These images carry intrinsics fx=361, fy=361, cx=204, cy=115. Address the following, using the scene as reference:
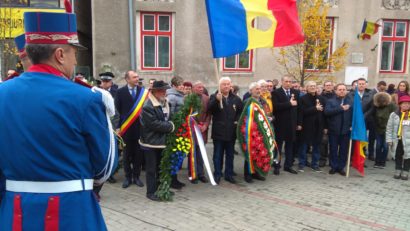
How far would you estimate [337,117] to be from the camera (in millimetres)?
7469

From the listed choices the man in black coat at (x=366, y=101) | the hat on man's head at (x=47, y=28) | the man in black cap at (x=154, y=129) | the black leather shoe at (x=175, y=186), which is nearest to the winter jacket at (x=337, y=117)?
the man in black coat at (x=366, y=101)

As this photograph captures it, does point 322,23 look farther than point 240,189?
Yes

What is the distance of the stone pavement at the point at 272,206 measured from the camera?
4.84 metres

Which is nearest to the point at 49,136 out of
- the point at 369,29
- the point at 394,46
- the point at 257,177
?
the point at 257,177

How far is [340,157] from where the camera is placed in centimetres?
760

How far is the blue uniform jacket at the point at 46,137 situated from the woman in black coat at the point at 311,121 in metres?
6.19

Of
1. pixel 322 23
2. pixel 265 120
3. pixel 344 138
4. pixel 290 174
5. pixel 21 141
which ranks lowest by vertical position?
pixel 290 174

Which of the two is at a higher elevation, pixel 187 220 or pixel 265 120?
pixel 265 120

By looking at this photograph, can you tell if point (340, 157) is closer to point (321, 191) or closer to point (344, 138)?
point (344, 138)

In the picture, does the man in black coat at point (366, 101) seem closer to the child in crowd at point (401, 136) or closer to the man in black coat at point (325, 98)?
the man in black coat at point (325, 98)

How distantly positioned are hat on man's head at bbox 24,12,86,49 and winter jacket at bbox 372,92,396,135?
7725 mm

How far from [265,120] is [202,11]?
1032 centimetres

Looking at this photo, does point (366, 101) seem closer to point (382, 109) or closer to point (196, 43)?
point (382, 109)

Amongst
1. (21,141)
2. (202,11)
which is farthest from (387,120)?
(202,11)
